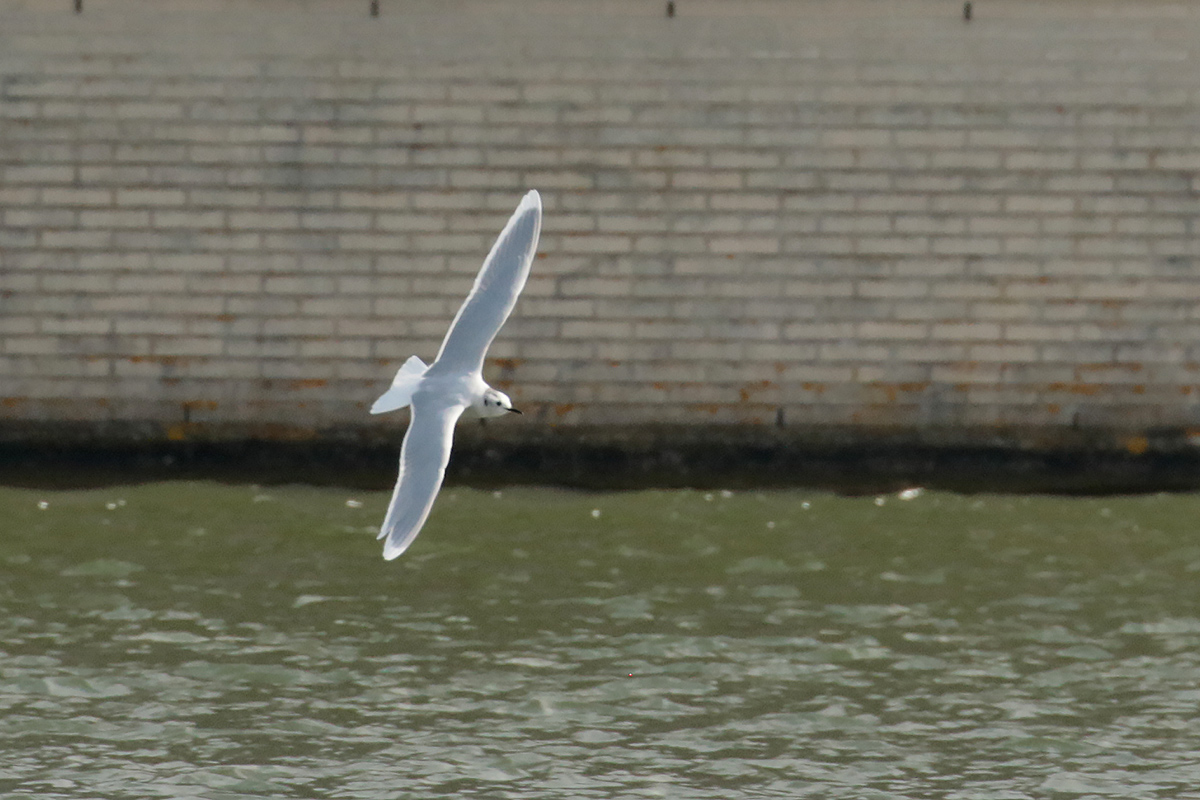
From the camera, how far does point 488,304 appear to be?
382 inches

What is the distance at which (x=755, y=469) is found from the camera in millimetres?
15781

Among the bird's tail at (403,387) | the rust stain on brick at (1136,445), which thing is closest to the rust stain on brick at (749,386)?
the rust stain on brick at (1136,445)

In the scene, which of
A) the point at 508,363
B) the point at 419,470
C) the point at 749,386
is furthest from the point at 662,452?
the point at 419,470

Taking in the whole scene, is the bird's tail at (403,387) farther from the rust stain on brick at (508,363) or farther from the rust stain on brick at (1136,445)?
the rust stain on brick at (1136,445)

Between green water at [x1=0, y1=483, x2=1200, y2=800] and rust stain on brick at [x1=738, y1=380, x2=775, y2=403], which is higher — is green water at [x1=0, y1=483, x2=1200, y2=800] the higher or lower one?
the lower one

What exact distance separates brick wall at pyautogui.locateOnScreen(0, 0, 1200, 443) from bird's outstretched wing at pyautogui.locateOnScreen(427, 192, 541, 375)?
5.96 metres

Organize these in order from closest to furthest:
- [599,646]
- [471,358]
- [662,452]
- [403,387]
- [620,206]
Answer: [403,387] → [471,358] → [599,646] → [620,206] → [662,452]

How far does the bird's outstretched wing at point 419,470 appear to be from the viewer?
307 inches

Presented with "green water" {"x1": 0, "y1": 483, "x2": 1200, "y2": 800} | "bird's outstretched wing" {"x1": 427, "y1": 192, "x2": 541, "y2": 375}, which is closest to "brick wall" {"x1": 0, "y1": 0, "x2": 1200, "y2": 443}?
"green water" {"x1": 0, "y1": 483, "x2": 1200, "y2": 800}

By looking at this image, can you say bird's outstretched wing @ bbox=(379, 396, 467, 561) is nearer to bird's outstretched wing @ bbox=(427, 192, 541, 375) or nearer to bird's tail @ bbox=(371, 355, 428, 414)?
bird's tail @ bbox=(371, 355, 428, 414)

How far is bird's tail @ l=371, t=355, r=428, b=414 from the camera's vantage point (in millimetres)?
9039

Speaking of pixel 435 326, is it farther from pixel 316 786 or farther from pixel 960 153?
pixel 316 786

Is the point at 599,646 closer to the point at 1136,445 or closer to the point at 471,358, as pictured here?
the point at 471,358

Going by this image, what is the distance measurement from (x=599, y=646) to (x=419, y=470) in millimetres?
2848
